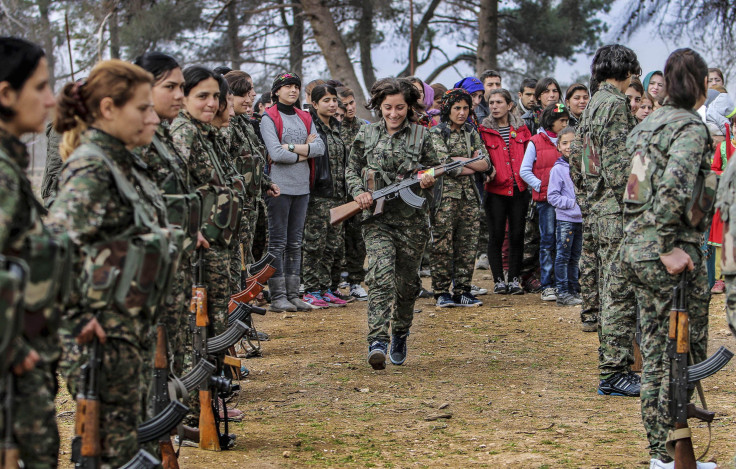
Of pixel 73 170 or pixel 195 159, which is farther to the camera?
pixel 195 159

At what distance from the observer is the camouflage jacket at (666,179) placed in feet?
14.9

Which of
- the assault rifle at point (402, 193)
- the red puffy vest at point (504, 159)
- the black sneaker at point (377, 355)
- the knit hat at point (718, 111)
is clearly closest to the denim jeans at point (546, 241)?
the red puffy vest at point (504, 159)

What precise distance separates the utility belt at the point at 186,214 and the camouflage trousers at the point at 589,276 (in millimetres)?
4274

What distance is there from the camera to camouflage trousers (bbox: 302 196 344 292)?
10836mm

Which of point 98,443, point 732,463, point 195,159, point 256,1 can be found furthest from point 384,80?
point 256,1

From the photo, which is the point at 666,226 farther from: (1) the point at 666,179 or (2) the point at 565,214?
(2) the point at 565,214

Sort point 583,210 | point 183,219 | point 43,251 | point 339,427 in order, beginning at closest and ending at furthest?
point 43,251
point 183,219
point 339,427
point 583,210

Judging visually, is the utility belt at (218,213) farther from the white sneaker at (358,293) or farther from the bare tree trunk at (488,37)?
the bare tree trunk at (488,37)

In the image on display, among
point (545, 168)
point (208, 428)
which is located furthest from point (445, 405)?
point (545, 168)

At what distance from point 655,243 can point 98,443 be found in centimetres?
279

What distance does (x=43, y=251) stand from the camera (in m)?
3.01

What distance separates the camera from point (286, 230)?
402 inches

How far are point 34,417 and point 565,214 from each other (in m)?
7.79

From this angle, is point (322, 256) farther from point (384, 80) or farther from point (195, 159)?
point (195, 159)
